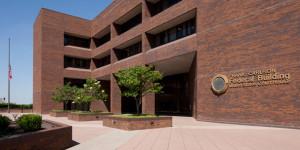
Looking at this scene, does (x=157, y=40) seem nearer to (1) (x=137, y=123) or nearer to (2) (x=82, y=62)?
(1) (x=137, y=123)

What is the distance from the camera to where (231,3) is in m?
18.9

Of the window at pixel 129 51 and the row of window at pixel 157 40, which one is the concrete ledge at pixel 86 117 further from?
the window at pixel 129 51

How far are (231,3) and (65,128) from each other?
1559 centimetres

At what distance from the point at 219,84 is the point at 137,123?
8.07 m

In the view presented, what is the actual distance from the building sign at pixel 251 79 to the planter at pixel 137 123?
5601mm

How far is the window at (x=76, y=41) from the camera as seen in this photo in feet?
142

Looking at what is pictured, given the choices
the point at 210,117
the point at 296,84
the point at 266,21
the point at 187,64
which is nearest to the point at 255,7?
the point at 266,21

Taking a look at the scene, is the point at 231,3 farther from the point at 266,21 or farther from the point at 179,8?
the point at 179,8

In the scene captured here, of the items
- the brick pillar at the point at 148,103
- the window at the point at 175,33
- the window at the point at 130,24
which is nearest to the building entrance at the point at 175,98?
the brick pillar at the point at 148,103

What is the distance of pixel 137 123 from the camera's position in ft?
49.6

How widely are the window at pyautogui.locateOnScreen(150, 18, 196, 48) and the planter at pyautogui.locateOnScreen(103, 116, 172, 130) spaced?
1162 centimetres

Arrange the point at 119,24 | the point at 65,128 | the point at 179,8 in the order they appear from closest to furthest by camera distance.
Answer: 1. the point at 65,128
2. the point at 179,8
3. the point at 119,24

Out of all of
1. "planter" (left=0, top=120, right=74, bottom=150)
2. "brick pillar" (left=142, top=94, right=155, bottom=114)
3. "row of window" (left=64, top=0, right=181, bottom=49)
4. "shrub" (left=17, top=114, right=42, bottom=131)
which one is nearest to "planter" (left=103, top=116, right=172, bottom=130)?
"planter" (left=0, top=120, right=74, bottom=150)

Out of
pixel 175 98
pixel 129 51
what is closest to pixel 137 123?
pixel 175 98
